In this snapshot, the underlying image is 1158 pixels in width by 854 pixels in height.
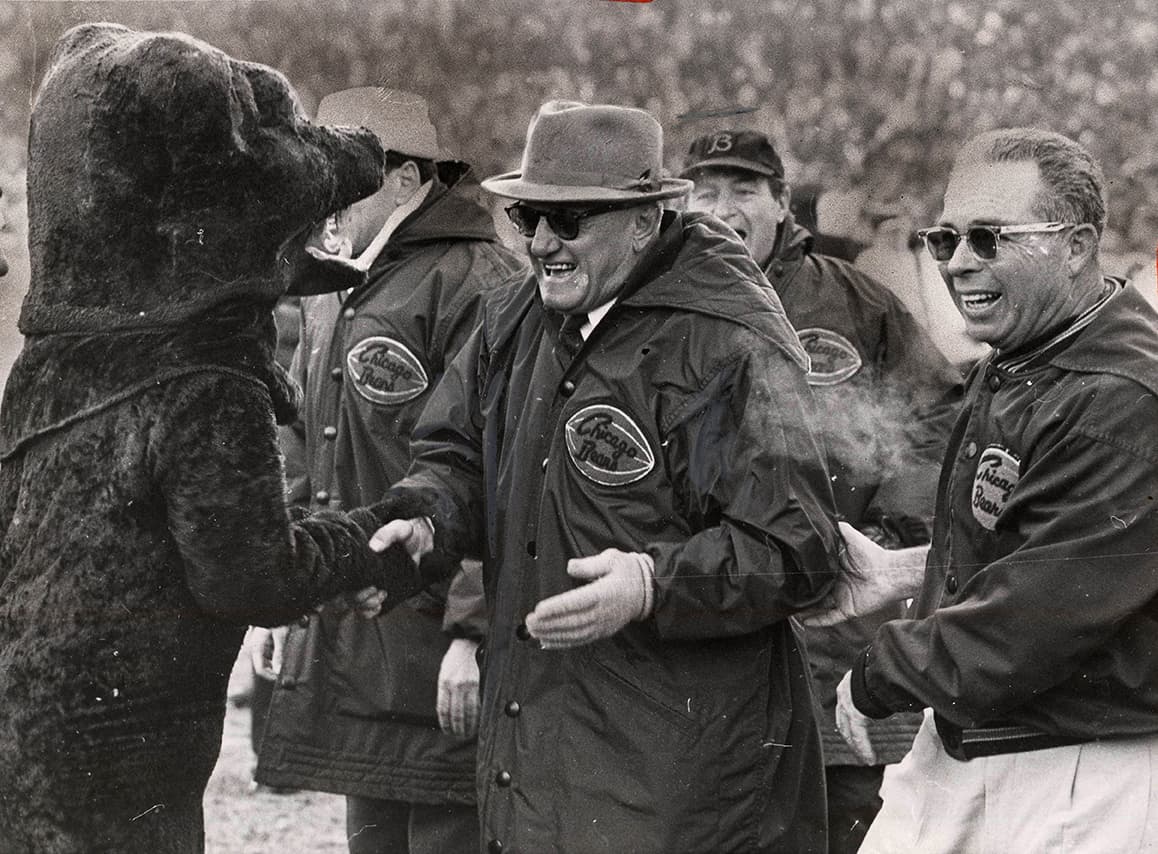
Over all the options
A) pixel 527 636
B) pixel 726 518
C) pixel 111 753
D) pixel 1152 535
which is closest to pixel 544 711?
pixel 527 636

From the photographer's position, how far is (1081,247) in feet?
11.9

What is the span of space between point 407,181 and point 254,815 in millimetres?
1613

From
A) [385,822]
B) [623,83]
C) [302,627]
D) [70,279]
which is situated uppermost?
[623,83]

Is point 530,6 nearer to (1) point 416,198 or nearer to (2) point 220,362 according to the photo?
(1) point 416,198

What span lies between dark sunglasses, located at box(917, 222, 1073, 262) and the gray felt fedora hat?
22.3 inches

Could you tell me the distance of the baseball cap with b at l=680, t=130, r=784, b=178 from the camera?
4223mm

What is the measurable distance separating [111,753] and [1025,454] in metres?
2.04

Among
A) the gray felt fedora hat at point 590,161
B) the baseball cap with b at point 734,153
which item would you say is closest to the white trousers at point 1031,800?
the gray felt fedora hat at point 590,161

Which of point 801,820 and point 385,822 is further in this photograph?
point 385,822

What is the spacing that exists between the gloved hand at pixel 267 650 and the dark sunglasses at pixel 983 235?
1.83m

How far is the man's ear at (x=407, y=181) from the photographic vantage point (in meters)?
4.26

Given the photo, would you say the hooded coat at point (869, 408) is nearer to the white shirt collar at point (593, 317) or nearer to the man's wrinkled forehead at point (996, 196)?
the man's wrinkled forehead at point (996, 196)

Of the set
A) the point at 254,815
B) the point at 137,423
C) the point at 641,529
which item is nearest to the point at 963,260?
the point at 641,529

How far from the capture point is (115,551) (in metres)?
3.70
